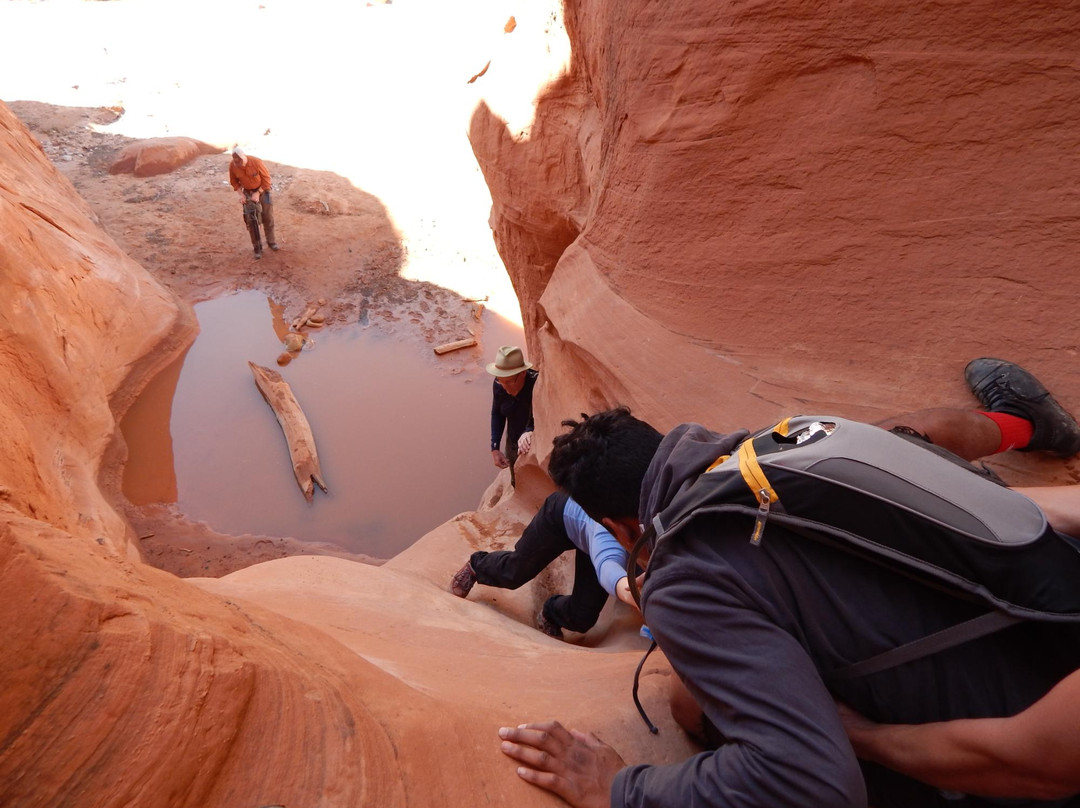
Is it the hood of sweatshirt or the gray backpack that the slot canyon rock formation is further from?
the gray backpack

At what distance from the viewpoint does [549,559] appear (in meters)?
3.12

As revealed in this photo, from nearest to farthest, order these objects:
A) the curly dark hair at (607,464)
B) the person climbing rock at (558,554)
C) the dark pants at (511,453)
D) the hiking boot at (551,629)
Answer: the curly dark hair at (607,464) < the person climbing rock at (558,554) < the hiking boot at (551,629) < the dark pants at (511,453)

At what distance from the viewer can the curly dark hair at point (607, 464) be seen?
5.39ft

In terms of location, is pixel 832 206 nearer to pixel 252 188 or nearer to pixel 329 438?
pixel 329 438

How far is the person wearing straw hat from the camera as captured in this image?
4.36m

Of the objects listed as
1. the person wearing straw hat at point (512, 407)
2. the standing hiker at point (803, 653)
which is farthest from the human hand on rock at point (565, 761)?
the person wearing straw hat at point (512, 407)

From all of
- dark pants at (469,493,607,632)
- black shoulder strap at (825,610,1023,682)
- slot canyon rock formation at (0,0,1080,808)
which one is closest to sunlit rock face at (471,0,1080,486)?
slot canyon rock formation at (0,0,1080,808)

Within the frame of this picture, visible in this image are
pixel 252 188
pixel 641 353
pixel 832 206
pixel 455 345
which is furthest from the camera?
pixel 252 188

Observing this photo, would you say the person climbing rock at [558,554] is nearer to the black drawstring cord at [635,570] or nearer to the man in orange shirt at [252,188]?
the black drawstring cord at [635,570]

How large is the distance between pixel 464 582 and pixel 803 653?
254 cm

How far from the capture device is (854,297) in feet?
8.49

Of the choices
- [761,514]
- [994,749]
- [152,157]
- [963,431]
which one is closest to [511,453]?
[963,431]

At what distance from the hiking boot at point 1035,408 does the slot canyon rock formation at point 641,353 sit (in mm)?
83

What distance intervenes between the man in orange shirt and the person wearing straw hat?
19.5 feet
